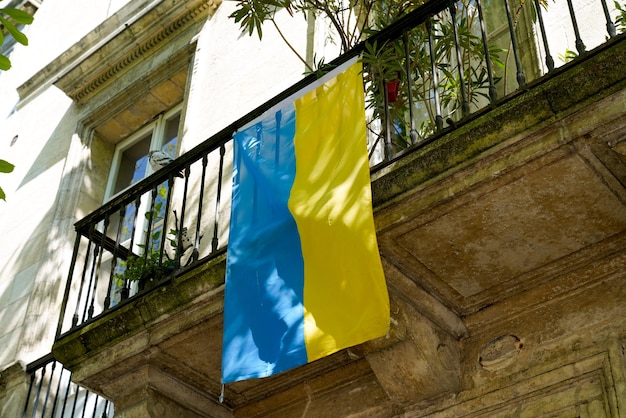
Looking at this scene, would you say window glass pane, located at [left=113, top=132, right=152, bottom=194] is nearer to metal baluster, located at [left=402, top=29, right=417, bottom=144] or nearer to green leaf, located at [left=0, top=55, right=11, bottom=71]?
metal baluster, located at [left=402, top=29, right=417, bottom=144]

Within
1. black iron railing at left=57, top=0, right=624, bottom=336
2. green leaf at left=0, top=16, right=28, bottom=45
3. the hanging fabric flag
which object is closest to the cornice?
black iron railing at left=57, top=0, right=624, bottom=336

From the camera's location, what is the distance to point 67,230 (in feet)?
30.1

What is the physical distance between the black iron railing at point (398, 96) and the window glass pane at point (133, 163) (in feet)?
6.24

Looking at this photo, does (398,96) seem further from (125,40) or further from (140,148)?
(125,40)

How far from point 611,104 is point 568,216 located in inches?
27.5

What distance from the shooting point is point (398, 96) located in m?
6.14

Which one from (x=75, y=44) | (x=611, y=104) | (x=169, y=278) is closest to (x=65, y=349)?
(x=169, y=278)

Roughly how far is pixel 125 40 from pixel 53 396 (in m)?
3.93

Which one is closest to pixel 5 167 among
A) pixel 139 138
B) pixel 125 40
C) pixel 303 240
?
pixel 303 240

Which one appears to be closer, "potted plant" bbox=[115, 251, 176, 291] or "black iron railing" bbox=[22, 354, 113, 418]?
"potted plant" bbox=[115, 251, 176, 291]

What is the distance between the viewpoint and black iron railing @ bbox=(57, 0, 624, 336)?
5.13 meters

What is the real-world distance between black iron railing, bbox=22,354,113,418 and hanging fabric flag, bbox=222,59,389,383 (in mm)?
2410

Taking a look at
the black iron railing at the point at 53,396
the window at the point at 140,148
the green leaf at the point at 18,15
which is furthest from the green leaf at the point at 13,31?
the window at the point at 140,148

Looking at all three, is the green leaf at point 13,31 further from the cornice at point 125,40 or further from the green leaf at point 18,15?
the cornice at point 125,40
